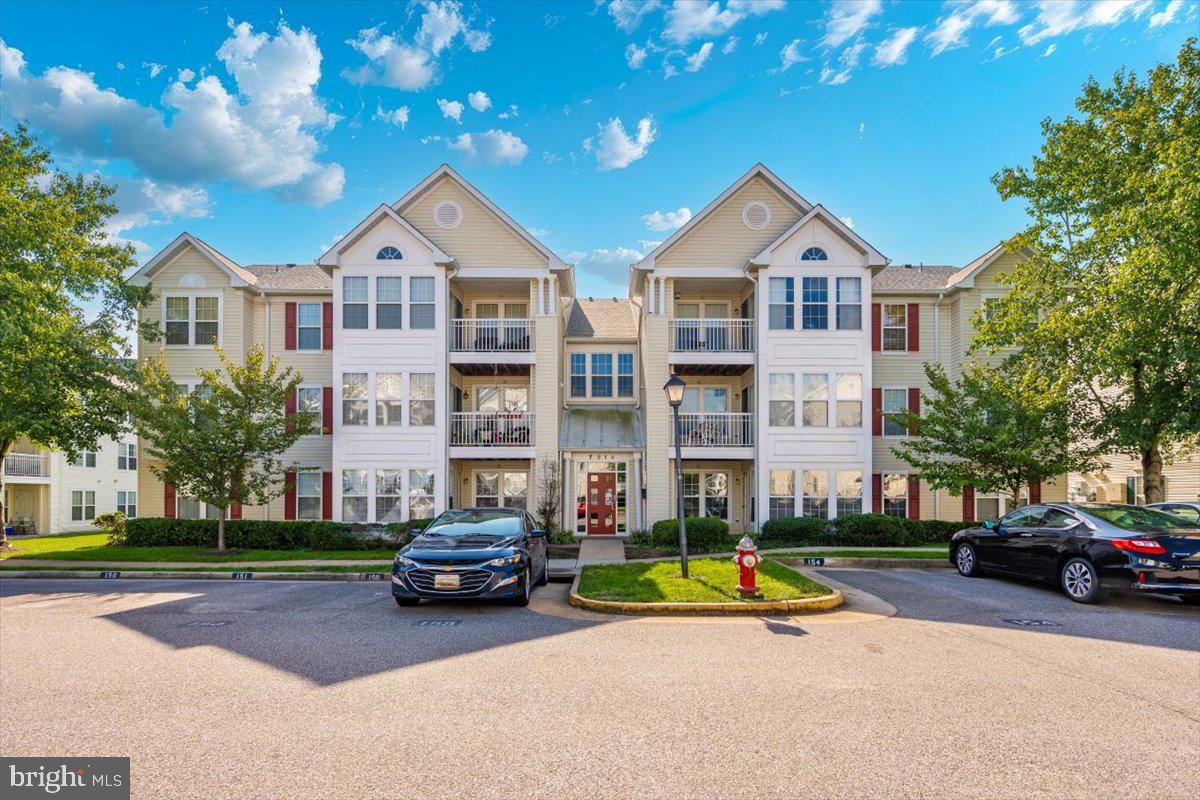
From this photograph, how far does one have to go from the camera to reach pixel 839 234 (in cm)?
2205

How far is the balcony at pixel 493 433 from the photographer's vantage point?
73.0ft

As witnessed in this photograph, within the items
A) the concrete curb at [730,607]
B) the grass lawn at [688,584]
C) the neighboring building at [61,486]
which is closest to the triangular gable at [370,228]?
the grass lawn at [688,584]

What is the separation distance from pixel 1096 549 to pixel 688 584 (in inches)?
249

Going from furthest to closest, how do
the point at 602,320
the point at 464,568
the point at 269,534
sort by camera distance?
1. the point at 602,320
2. the point at 269,534
3. the point at 464,568

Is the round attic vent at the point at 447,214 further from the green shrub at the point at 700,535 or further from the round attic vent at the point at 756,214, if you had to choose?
the green shrub at the point at 700,535

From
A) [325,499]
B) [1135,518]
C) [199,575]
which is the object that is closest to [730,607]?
[1135,518]

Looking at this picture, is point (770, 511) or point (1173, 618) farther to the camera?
point (770, 511)

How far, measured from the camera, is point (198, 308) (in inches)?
931

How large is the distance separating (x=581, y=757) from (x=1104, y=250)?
20.2m

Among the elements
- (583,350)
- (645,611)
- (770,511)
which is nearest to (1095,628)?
(645,611)

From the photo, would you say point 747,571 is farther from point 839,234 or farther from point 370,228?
point 370,228

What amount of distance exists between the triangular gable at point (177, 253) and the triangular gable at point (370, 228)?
11.5ft

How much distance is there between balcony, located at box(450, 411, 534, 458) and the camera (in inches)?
876

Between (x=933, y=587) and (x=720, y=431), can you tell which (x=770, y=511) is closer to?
(x=720, y=431)
